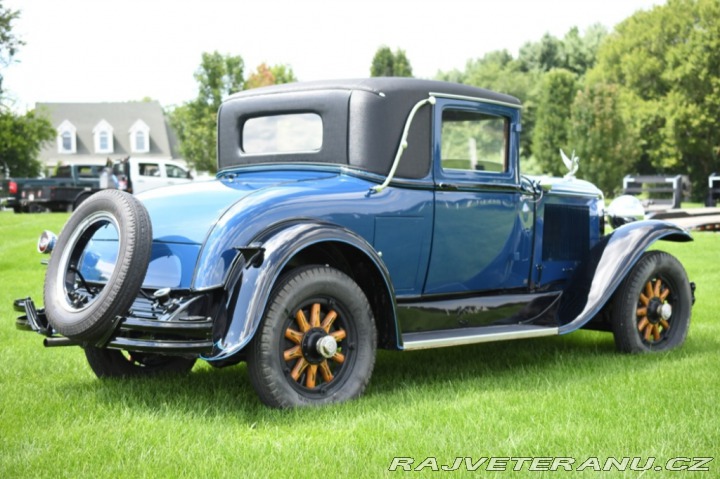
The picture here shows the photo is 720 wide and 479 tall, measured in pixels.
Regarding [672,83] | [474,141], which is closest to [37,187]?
[474,141]

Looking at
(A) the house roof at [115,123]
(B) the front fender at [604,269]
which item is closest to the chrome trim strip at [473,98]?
(B) the front fender at [604,269]

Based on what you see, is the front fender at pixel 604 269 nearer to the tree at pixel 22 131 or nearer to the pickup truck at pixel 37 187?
the pickup truck at pixel 37 187

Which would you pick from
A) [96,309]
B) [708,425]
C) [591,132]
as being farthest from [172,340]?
[591,132]

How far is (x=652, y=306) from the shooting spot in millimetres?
6547

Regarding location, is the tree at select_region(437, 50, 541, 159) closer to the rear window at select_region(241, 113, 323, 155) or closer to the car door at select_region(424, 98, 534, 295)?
the car door at select_region(424, 98, 534, 295)

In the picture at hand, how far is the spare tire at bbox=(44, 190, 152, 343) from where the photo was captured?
4426 mm

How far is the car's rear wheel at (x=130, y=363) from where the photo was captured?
5.49 meters

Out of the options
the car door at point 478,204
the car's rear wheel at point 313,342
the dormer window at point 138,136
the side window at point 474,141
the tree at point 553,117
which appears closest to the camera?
the car's rear wheel at point 313,342

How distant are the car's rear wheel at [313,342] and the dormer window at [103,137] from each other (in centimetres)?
5213

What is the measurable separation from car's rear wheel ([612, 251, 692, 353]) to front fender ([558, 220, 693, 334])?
0.39ft

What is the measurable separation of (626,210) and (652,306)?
1168 millimetres

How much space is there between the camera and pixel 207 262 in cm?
459

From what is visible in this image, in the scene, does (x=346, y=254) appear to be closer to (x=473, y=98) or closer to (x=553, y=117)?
(x=473, y=98)

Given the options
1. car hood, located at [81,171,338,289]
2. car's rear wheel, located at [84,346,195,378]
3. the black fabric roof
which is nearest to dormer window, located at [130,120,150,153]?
car's rear wheel, located at [84,346,195,378]
